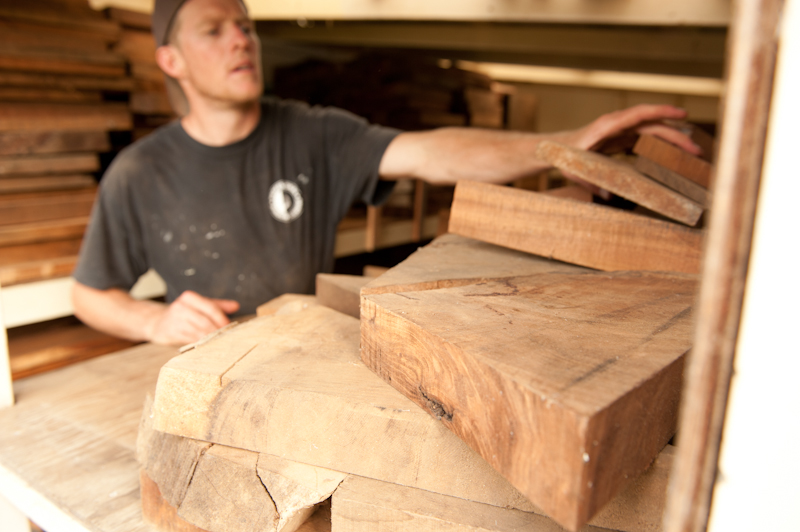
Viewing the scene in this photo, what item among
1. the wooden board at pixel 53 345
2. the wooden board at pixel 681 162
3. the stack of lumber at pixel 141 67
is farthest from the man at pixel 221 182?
the wooden board at pixel 681 162

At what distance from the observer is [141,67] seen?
7.13 ft

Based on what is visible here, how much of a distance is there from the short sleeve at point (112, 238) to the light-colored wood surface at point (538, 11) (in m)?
0.94

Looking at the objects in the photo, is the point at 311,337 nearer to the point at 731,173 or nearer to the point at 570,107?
the point at 731,173

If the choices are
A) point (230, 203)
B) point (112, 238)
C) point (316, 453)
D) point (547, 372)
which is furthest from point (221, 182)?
point (547, 372)

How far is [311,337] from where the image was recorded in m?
0.70

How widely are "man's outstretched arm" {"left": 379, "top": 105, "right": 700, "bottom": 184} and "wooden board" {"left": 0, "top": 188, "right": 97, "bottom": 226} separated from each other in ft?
3.54

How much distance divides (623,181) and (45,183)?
73.4 inches

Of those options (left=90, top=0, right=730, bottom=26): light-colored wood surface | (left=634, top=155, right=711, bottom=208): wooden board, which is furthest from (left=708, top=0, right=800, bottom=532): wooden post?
(left=90, top=0, right=730, bottom=26): light-colored wood surface

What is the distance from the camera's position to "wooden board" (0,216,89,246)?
1.73 metres

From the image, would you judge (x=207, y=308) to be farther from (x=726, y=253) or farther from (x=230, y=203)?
(x=726, y=253)

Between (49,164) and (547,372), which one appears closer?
(547,372)

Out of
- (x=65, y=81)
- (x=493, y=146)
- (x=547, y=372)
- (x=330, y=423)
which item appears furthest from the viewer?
(x=65, y=81)

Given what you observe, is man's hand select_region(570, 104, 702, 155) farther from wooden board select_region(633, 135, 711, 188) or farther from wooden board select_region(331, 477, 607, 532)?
wooden board select_region(331, 477, 607, 532)

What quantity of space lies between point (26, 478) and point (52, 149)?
144 cm
